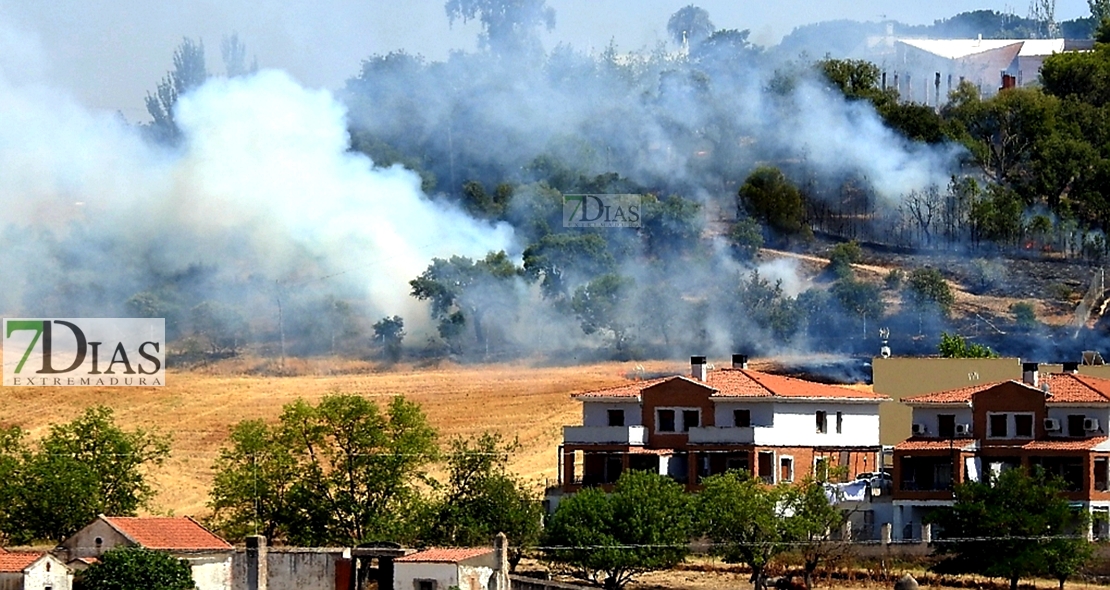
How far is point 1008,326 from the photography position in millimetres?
96188

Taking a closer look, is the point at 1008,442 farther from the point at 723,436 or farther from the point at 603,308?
the point at 603,308

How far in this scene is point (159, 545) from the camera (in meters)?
53.5

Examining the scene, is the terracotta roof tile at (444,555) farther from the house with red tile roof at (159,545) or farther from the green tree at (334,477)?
the green tree at (334,477)

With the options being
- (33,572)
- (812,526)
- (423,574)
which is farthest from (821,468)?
(33,572)

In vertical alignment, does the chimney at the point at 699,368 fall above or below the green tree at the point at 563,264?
below

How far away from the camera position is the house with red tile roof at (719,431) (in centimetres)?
6506

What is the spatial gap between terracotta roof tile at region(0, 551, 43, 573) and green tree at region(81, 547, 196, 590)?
1.10m

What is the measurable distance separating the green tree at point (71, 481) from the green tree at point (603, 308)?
107 feet

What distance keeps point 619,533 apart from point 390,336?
134 ft

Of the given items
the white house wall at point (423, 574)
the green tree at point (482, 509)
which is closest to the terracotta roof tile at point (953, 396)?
the green tree at point (482, 509)

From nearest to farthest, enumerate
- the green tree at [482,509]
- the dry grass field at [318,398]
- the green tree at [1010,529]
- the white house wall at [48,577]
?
1. the white house wall at [48,577]
2. the green tree at [1010,529]
3. the green tree at [482,509]
4. the dry grass field at [318,398]

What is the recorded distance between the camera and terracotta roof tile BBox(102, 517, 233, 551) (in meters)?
53.7

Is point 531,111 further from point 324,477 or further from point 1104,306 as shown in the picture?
point 324,477

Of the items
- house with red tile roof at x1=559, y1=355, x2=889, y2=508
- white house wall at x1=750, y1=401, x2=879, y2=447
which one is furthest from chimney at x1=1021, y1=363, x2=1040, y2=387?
white house wall at x1=750, y1=401, x2=879, y2=447
